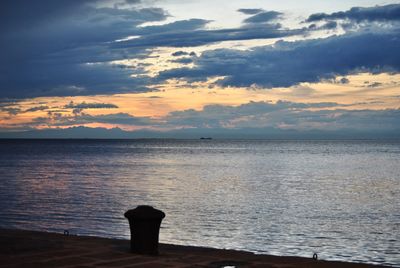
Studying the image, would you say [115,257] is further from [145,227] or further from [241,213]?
[241,213]

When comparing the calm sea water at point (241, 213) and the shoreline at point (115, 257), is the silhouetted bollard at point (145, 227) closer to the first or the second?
the shoreline at point (115, 257)

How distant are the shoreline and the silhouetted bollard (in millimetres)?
243

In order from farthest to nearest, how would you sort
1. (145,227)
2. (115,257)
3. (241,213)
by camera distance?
(241,213) < (145,227) < (115,257)

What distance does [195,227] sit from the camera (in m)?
24.4

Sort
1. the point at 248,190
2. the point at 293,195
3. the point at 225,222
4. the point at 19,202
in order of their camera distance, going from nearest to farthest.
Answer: the point at 225,222 → the point at 19,202 → the point at 293,195 → the point at 248,190

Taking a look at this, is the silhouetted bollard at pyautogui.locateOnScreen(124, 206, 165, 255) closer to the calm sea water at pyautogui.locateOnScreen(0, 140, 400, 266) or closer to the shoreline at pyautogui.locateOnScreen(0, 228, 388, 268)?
the shoreline at pyautogui.locateOnScreen(0, 228, 388, 268)

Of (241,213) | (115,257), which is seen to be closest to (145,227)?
(115,257)

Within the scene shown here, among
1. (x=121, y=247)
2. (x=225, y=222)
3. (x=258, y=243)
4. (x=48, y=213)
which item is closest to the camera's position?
(x=121, y=247)

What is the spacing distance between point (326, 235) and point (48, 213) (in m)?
15.1

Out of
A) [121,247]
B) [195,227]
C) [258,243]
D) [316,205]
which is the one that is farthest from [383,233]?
[121,247]

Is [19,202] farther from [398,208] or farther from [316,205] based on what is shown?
[398,208]

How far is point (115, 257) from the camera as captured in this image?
36.0 feet

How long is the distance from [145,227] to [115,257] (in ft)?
2.72

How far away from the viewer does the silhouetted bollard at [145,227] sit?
11203 millimetres
